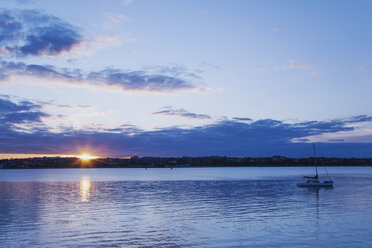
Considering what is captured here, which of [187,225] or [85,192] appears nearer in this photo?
[187,225]

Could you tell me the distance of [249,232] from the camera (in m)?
35.8

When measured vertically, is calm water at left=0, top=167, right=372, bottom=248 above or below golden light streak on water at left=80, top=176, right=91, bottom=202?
above

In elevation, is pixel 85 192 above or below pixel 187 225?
below

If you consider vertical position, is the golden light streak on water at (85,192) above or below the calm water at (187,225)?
below

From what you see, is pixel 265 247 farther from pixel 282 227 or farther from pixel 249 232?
pixel 282 227

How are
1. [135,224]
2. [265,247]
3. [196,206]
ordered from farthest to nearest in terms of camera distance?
[196,206], [135,224], [265,247]

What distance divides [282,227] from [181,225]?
11.4m

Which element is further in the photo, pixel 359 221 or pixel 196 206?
pixel 196 206

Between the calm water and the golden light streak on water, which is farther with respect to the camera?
the golden light streak on water

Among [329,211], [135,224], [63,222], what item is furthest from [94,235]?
[329,211]

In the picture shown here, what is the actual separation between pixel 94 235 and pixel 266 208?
28.6 meters

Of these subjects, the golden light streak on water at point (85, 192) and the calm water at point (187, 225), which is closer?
the calm water at point (187, 225)

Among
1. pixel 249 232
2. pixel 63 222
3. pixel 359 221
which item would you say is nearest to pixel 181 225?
pixel 249 232

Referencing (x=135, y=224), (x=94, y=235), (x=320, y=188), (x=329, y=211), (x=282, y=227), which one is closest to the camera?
(x=94, y=235)
